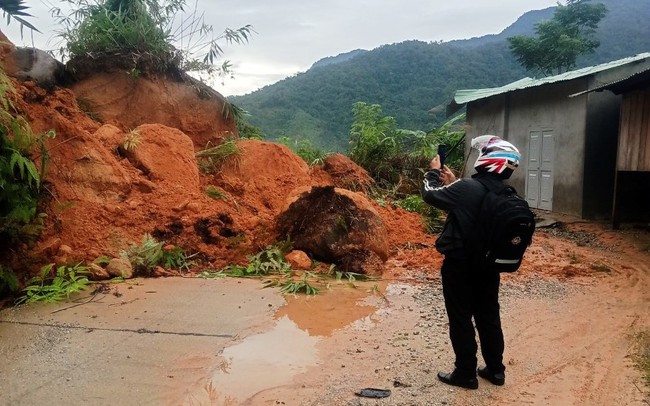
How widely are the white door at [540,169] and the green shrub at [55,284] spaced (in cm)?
1103

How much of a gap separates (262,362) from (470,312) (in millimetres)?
1564

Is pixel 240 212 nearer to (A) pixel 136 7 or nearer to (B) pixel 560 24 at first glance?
(A) pixel 136 7

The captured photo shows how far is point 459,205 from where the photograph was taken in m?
3.56

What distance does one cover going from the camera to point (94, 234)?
6688mm

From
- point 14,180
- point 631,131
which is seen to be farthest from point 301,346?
point 631,131

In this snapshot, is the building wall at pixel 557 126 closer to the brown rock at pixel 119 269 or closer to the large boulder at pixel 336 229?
the large boulder at pixel 336 229

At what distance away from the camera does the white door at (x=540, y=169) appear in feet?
43.1

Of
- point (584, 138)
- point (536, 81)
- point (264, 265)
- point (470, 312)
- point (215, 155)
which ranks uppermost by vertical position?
point (536, 81)

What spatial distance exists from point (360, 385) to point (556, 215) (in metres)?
10.4

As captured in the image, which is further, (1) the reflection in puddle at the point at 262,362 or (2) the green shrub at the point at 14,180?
(2) the green shrub at the point at 14,180

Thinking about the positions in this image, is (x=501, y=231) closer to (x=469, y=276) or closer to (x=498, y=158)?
(x=469, y=276)

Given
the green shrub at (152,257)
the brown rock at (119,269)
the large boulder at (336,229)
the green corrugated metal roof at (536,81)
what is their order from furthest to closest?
the green corrugated metal roof at (536,81) < the large boulder at (336,229) < the green shrub at (152,257) < the brown rock at (119,269)

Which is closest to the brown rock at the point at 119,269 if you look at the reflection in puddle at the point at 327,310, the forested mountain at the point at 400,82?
the reflection in puddle at the point at 327,310

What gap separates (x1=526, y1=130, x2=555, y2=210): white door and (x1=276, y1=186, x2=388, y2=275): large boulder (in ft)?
23.8
